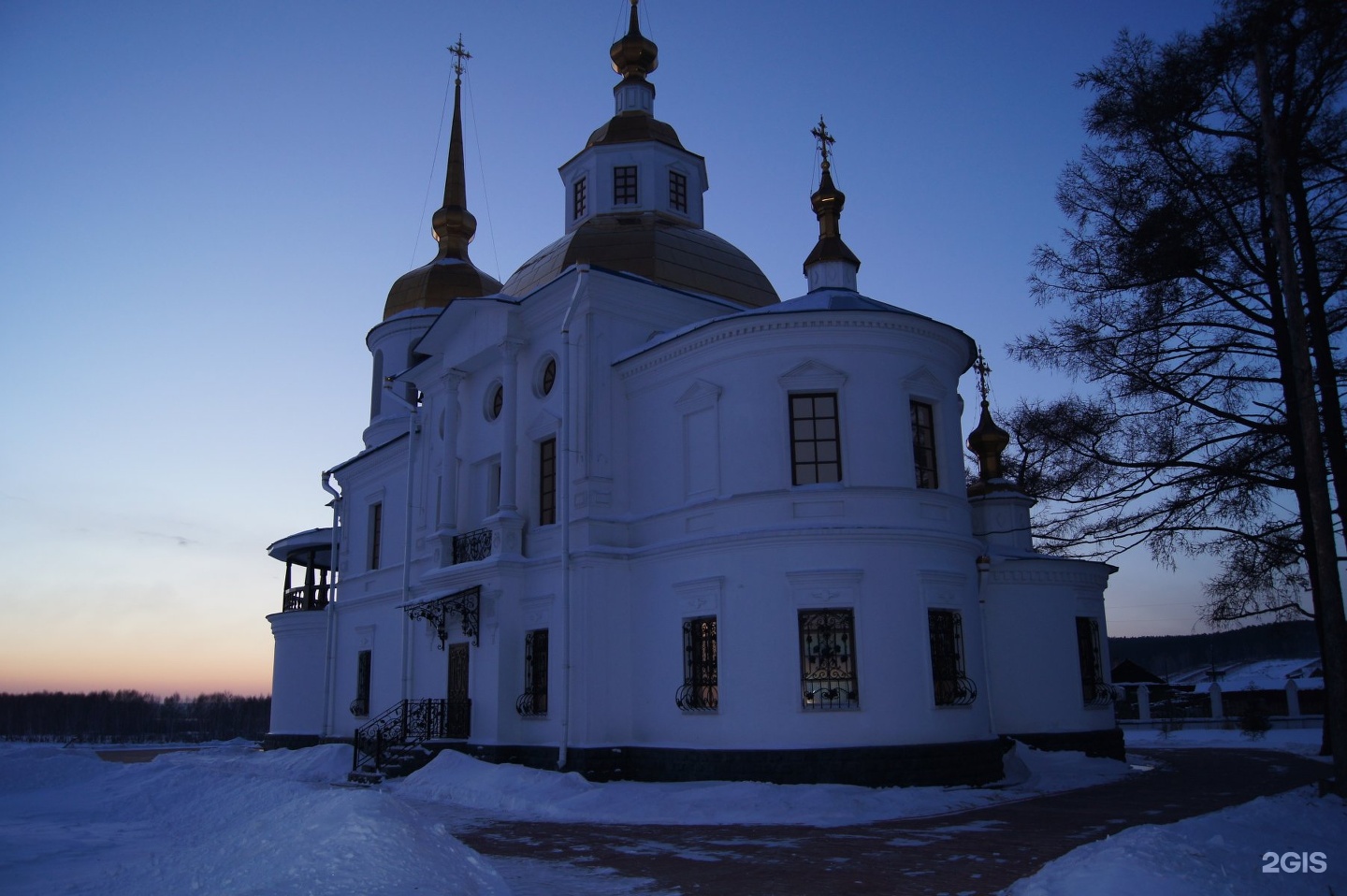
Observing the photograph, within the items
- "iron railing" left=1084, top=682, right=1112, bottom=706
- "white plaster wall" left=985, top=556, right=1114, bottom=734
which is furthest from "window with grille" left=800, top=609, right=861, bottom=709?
"iron railing" left=1084, top=682, right=1112, bottom=706

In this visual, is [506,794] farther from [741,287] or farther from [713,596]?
[741,287]

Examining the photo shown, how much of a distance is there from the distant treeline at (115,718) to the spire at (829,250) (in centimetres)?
5411

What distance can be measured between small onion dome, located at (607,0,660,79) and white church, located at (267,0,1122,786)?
9.93 feet

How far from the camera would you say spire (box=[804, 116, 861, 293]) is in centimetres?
1814

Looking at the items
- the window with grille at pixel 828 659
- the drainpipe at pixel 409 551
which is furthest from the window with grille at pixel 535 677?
the window with grille at pixel 828 659

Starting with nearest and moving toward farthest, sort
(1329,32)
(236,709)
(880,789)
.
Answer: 1. (1329,32)
2. (880,789)
3. (236,709)

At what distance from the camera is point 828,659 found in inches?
550

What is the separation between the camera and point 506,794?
545 inches

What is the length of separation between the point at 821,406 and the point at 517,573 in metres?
6.18

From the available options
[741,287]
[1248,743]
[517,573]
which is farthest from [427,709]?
[1248,743]

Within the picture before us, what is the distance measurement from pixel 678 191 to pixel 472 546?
9.56 m

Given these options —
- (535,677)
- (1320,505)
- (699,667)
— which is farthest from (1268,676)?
(1320,505)

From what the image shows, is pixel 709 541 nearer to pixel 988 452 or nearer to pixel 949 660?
pixel 949 660

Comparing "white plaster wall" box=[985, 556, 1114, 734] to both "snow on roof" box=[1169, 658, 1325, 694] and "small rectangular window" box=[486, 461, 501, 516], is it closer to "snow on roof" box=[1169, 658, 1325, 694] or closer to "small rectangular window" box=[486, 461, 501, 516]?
"small rectangular window" box=[486, 461, 501, 516]
